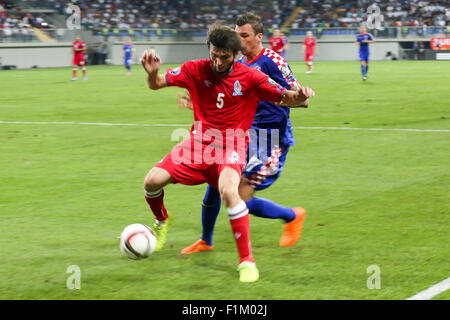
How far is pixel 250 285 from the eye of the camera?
498cm

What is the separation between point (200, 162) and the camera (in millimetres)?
5426

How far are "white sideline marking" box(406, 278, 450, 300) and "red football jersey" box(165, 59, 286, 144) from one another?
1.85 metres

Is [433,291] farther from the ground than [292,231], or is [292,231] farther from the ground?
[433,291]

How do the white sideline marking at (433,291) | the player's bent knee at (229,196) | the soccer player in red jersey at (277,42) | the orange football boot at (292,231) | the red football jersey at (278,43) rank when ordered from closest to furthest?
the white sideline marking at (433,291) → the player's bent knee at (229,196) → the orange football boot at (292,231) → the soccer player in red jersey at (277,42) → the red football jersey at (278,43)

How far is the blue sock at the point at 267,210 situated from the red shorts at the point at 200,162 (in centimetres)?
56

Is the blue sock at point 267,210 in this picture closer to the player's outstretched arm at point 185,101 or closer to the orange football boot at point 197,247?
the orange football boot at point 197,247

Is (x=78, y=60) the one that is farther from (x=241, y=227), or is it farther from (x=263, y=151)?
(x=241, y=227)

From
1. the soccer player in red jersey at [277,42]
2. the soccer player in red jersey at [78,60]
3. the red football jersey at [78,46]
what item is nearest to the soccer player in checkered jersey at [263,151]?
the soccer player in red jersey at [78,60]

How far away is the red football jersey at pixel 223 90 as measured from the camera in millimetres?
5398

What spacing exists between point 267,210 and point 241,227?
95 cm

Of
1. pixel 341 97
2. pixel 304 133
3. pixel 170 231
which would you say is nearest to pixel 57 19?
pixel 341 97

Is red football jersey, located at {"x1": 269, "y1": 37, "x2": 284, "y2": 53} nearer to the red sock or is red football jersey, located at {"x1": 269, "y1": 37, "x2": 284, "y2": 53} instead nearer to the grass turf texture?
the grass turf texture

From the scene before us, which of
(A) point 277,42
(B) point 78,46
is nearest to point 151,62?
(B) point 78,46
